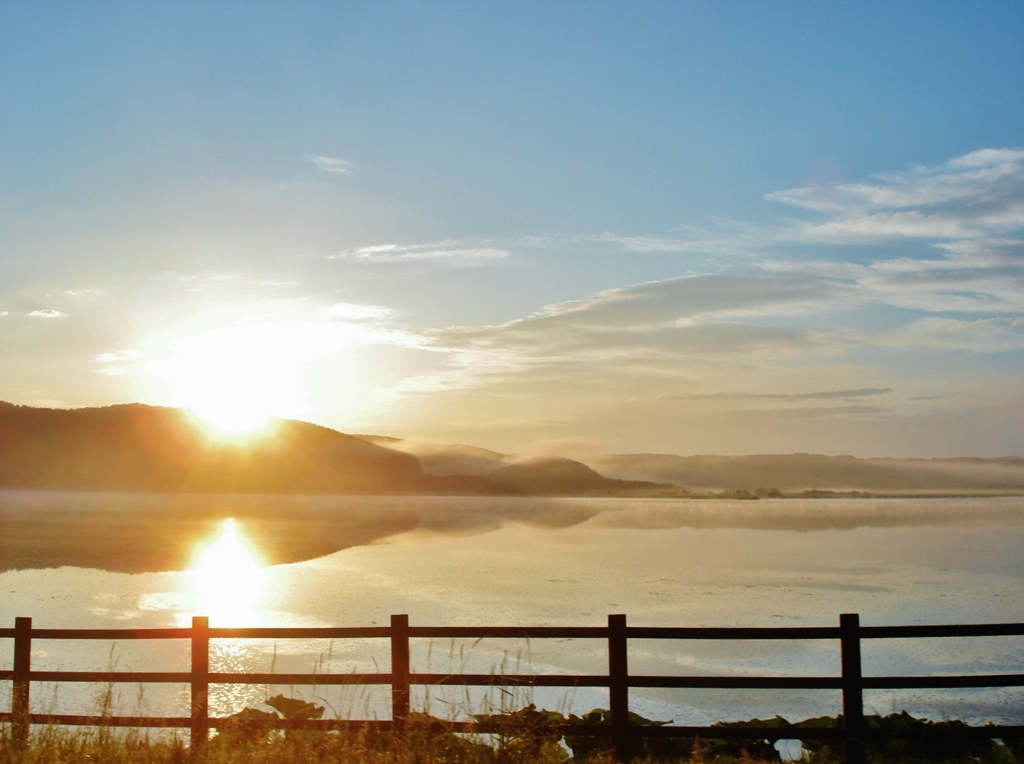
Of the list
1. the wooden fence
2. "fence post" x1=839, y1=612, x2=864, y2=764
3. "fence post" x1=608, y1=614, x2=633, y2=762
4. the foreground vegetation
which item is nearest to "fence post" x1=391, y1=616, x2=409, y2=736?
the wooden fence

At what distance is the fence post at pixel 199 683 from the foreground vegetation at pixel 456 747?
0.22 meters

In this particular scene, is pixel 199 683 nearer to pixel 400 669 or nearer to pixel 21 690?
pixel 21 690

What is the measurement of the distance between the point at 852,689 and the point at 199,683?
7.27m

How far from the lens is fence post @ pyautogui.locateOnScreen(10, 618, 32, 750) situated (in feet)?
32.8

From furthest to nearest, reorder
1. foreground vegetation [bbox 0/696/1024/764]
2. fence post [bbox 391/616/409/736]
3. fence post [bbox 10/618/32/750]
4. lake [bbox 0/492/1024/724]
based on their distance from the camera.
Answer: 1. lake [bbox 0/492/1024/724]
2. fence post [bbox 391/616/409/736]
3. fence post [bbox 10/618/32/750]
4. foreground vegetation [bbox 0/696/1024/764]

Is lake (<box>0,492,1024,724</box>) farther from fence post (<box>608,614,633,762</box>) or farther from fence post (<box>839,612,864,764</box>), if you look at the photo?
fence post (<box>839,612,864,764</box>)

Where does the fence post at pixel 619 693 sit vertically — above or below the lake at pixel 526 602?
above

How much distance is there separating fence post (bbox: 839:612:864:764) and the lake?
3660mm

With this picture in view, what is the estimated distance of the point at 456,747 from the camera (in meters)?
8.85

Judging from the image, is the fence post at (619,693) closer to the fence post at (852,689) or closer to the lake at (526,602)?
the lake at (526,602)

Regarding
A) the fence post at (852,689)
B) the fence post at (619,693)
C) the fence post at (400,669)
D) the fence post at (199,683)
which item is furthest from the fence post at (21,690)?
the fence post at (852,689)

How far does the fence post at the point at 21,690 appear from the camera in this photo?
1001cm

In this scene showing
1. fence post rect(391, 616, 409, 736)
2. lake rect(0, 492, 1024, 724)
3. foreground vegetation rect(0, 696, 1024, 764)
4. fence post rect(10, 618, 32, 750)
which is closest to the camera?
foreground vegetation rect(0, 696, 1024, 764)

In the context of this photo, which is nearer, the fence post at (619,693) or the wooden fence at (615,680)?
the wooden fence at (615,680)
